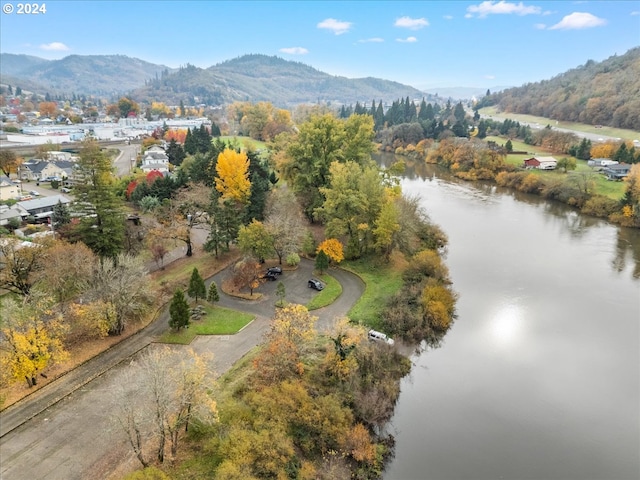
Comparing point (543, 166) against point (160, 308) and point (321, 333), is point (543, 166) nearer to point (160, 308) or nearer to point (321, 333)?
point (321, 333)

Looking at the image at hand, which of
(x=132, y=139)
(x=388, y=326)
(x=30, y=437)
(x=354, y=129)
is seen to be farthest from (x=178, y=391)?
(x=132, y=139)

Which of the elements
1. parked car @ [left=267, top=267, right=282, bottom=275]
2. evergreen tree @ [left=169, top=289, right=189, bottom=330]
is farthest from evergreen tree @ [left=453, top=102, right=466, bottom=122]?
evergreen tree @ [left=169, top=289, right=189, bottom=330]

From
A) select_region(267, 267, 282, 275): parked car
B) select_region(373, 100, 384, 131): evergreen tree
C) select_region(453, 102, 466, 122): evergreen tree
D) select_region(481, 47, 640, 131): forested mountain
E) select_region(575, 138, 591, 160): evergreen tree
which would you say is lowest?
select_region(267, 267, 282, 275): parked car

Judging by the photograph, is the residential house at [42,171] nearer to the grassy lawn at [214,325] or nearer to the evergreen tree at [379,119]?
the grassy lawn at [214,325]

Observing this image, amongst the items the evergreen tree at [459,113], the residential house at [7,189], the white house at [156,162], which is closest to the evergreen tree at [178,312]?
the white house at [156,162]

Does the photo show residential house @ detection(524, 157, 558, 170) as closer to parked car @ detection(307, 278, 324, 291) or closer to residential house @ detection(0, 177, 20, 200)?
parked car @ detection(307, 278, 324, 291)

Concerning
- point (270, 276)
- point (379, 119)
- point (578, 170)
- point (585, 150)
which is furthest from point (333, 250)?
point (379, 119)

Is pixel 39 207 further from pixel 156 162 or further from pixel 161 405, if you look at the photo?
pixel 161 405
